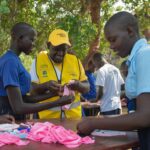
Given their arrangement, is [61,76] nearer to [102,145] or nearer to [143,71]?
[102,145]

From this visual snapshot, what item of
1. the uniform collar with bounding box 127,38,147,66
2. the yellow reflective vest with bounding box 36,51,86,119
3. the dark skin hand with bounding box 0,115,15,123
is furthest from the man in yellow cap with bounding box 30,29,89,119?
the uniform collar with bounding box 127,38,147,66

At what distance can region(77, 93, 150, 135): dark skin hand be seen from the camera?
2.00 m

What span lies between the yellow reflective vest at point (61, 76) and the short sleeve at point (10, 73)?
0.58 metres

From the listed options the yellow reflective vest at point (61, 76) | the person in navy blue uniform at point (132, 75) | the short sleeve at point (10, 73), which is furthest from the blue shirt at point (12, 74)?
the person in navy blue uniform at point (132, 75)

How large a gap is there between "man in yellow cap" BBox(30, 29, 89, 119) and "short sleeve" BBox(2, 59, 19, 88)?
481mm

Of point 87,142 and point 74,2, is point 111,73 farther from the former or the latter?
point 87,142

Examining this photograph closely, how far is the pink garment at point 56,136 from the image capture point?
2350 mm

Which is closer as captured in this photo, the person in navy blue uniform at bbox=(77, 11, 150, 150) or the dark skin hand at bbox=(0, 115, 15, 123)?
the person in navy blue uniform at bbox=(77, 11, 150, 150)

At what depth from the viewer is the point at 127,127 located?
6.97 feet

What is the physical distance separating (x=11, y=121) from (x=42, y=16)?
6323 millimetres

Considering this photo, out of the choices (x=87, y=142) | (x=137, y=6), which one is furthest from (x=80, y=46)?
(x=87, y=142)

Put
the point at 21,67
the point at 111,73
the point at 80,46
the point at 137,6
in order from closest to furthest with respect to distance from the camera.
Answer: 1. the point at 21,67
2. the point at 111,73
3. the point at 80,46
4. the point at 137,6

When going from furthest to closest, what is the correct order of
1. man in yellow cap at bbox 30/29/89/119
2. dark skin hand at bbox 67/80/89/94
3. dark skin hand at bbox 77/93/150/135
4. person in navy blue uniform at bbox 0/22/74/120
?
man in yellow cap at bbox 30/29/89/119, dark skin hand at bbox 67/80/89/94, person in navy blue uniform at bbox 0/22/74/120, dark skin hand at bbox 77/93/150/135

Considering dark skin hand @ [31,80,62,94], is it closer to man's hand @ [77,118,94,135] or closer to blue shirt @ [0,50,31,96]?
blue shirt @ [0,50,31,96]
